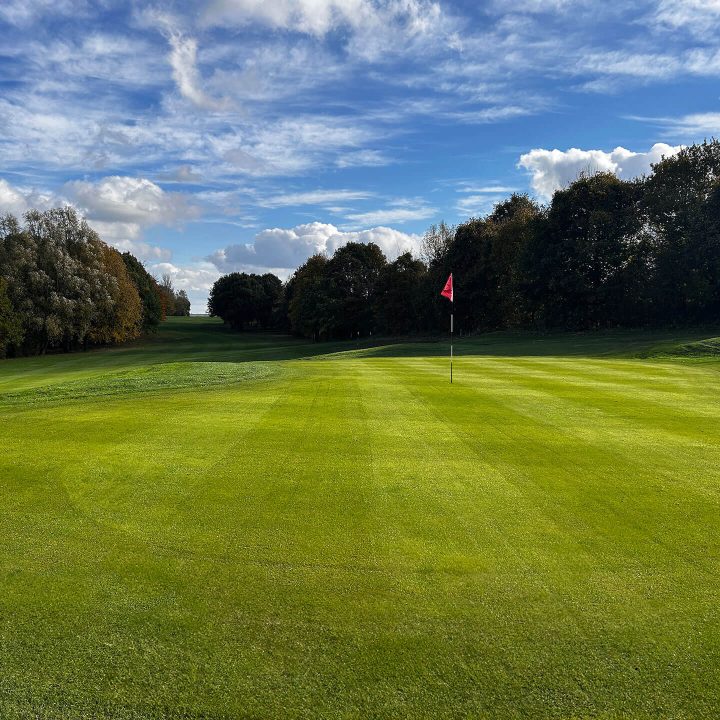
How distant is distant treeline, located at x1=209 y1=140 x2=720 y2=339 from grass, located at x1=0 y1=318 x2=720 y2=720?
3814 centimetres

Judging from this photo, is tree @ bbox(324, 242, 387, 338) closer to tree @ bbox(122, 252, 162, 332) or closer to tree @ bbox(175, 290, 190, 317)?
tree @ bbox(122, 252, 162, 332)

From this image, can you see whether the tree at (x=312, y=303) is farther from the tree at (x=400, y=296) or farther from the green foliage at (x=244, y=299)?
the green foliage at (x=244, y=299)

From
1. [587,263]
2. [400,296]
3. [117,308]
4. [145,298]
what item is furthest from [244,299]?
[587,263]

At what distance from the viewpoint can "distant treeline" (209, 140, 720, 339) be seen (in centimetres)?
4312

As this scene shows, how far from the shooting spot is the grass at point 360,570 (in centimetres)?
361

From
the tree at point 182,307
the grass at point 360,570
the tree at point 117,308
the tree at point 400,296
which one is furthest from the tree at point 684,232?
the tree at point 182,307

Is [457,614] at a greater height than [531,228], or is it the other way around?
[531,228]

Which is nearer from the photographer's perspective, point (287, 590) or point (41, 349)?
point (287, 590)

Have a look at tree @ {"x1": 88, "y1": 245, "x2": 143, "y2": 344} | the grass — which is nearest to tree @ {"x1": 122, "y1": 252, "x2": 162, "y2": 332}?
tree @ {"x1": 88, "y1": 245, "x2": 143, "y2": 344}

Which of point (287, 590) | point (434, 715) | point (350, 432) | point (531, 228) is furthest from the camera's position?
point (531, 228)

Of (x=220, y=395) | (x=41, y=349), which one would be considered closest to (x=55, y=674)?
(x=220, y=395)

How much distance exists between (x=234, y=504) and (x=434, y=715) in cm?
372

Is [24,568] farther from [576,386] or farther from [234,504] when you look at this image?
[576,386]

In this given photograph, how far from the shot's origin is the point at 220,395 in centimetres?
1524
